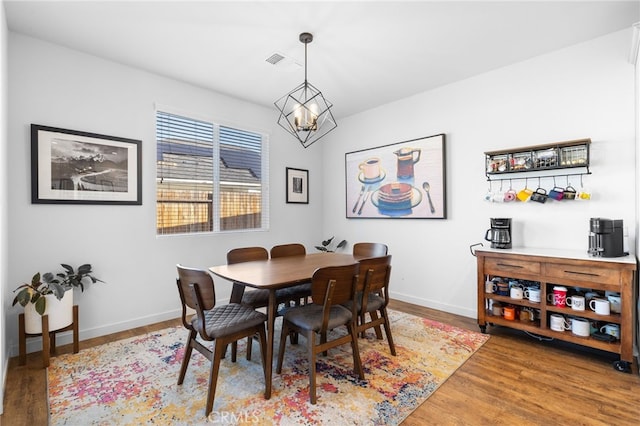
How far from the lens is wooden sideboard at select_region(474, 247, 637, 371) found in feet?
7.54

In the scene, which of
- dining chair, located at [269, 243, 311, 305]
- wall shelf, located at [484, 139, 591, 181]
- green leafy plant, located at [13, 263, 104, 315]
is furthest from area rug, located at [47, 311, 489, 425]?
wall shelf, located at [484, 139, 591, 181]

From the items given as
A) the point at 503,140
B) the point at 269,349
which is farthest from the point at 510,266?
the point at 269,349

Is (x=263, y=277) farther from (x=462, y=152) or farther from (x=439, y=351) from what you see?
(x=462, y=152)

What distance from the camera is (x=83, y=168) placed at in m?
2.93

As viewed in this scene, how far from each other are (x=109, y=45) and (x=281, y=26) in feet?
5.19

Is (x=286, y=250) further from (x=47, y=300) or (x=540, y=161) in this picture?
(x=540, y=161)

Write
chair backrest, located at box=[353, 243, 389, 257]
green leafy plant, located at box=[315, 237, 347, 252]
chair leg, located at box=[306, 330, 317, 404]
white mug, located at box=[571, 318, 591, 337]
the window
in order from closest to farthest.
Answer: chair leg, located at box=[306, 330, 317, 404]
white mug, located at box=[571, 318, 591, 337]
chair backrest, located at box=[353, 243, 389, 257]
the window
green leafy plant, located at box=[315, 237, 347, 252]

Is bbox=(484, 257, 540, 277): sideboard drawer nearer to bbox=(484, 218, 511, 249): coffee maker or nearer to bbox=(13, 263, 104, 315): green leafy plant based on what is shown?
bbox=(484, 218, 511, 249): coffee maker

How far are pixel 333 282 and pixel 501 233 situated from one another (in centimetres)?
198

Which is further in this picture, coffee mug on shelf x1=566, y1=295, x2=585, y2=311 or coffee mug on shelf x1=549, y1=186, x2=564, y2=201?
coffee mug on shelf x1=549, y1=186, x2=564, y2=201

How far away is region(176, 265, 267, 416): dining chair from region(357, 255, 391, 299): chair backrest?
74 cm

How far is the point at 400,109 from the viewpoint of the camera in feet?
13.7

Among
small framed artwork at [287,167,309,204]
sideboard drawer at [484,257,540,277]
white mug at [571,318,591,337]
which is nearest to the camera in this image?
white mug at [571,318,591,337]

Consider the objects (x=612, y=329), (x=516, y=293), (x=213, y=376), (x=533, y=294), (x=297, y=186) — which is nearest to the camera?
(x=213, y=376)
